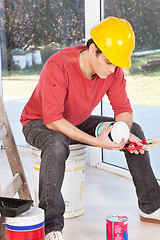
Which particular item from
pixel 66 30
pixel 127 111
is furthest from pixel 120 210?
pixel 66 30

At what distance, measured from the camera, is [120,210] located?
2.71 m

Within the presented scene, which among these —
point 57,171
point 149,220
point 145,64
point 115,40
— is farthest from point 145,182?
point 145,64

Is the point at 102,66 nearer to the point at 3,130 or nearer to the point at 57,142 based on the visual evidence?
the point at 57,142

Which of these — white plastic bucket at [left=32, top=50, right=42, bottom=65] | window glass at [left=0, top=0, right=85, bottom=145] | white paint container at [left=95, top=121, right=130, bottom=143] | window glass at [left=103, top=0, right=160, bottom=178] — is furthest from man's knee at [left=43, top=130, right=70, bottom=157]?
white plastic bucket at [left=32, top=50, right=42, bottom=65]

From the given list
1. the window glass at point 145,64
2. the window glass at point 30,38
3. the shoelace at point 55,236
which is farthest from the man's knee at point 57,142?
the window glass at point 30,38

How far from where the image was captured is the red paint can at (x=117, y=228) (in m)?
2.05

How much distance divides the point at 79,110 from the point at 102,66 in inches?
12.8

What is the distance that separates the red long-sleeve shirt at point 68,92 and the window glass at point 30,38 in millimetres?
1244

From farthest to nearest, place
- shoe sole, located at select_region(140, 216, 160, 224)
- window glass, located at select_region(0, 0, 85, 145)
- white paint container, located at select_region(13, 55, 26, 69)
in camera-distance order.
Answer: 1. white paint container, located at select_region(13, 55, 26, 69)
2. window glass, located at select_region(0, 0, 85, 145)
3. shoe sole, located at select_region(140, 216, 160, 224)

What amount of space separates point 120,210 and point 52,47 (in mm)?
1821

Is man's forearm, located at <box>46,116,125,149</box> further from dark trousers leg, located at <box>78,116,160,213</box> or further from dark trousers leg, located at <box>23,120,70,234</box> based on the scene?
dark trousers leg, located at <box>78,116,160,213</box>

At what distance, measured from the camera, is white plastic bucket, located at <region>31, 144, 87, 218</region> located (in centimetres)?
255

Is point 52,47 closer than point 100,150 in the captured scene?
No

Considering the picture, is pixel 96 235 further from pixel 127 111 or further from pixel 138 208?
pixel 127 111
